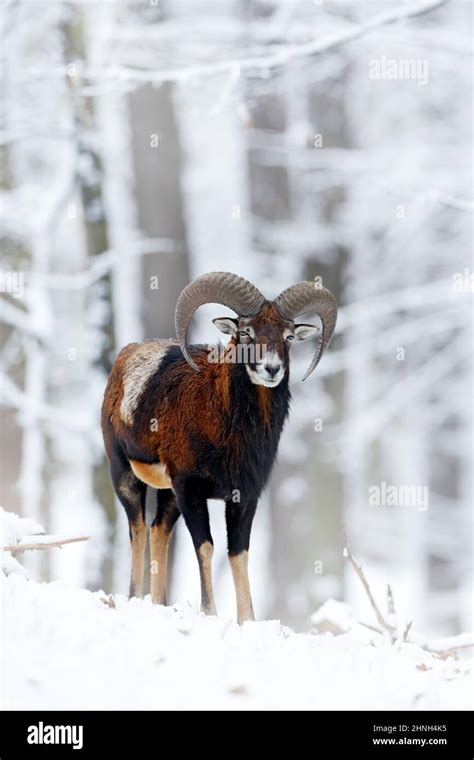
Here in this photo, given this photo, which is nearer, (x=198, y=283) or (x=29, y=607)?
(x=29, y=607)

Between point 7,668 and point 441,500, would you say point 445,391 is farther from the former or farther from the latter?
point 7,668

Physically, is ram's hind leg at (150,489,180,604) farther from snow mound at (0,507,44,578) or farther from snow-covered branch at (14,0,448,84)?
snow-covered branch at (14,0,448,84)

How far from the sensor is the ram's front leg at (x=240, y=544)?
33.3 feet

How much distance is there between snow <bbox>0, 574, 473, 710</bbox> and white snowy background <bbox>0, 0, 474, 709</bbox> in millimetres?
3039

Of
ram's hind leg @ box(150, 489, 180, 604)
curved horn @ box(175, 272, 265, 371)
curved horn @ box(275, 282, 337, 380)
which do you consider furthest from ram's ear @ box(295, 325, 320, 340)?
ram's hind leg @ box(150, 489, 180, 604)

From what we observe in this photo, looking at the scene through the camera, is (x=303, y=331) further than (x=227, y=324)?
Yes

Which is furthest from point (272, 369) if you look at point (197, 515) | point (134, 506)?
point (134, 506)

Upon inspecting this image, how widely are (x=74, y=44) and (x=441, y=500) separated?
1501 cm

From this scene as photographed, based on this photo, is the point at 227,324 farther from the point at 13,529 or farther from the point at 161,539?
the point at 13,529

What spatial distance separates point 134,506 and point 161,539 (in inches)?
15.3

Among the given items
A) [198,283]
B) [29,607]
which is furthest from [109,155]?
[29,607]

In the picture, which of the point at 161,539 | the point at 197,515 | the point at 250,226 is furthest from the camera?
the point at 250,226

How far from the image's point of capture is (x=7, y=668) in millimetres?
7809

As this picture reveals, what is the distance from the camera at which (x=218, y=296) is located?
34.3ft
